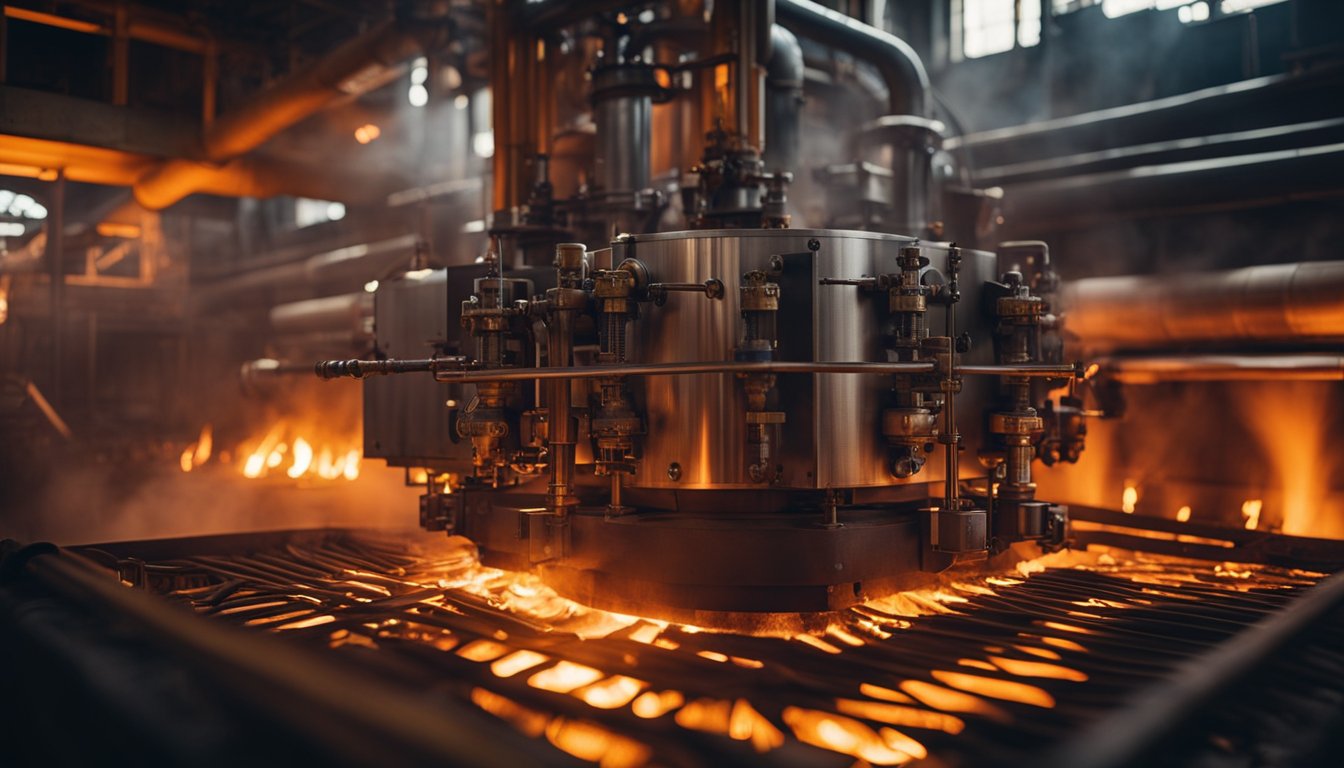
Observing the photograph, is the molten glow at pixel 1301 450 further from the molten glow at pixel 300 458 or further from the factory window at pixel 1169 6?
the molten glow at pixel 300 458

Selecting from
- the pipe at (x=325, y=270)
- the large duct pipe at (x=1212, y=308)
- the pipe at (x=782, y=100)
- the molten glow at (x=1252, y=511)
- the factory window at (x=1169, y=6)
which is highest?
the factory window at (x=1169, y=6)

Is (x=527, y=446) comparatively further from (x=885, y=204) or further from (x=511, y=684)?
(x=885, y=204)

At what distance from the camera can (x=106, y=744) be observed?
1956 mm

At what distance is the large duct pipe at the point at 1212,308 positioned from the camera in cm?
448

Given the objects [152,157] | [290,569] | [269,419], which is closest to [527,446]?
[290,569]

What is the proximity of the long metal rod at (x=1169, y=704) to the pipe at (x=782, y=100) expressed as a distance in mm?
3298

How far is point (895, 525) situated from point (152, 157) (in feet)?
19.4

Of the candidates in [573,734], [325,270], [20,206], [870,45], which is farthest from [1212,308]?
[20,206]

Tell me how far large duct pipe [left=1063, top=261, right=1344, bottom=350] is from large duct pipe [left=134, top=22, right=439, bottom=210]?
425cm

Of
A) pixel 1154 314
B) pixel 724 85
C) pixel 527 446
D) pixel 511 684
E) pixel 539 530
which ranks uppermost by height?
pixel 724 85

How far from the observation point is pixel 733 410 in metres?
3.35

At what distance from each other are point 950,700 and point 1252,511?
3.58 m

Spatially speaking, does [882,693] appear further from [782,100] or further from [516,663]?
[782,100]

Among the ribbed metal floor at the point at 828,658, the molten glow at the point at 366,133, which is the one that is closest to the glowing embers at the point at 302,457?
the molten glow at the point at 366,133
